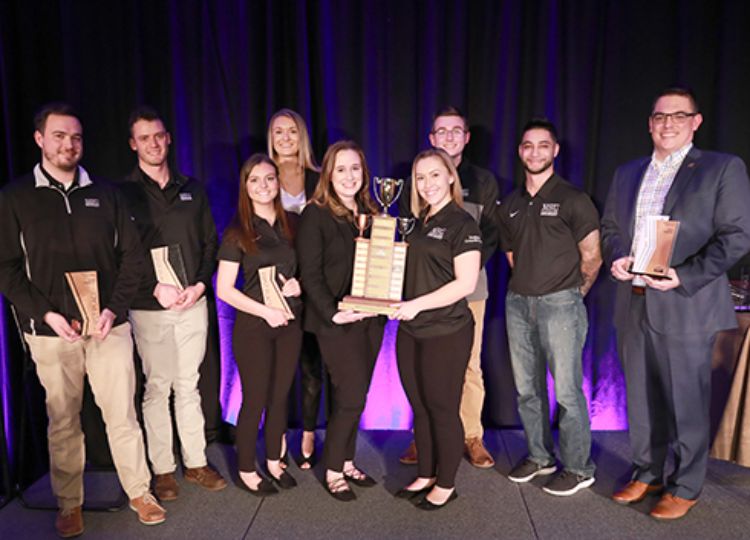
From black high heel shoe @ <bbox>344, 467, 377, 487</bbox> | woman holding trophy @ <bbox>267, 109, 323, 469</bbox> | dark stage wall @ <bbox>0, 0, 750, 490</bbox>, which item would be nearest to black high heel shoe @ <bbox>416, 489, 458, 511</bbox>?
black high heel shoe @ <bbox>344, 467, 377, 487</bbox>

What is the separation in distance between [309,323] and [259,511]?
90 centimetres

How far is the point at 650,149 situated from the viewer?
3.48 meters

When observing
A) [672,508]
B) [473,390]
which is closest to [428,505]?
[473,390]

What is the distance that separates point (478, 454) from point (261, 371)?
1.29 metres

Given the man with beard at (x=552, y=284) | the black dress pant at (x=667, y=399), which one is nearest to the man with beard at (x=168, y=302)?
the man with beard at (x=552, y=284)

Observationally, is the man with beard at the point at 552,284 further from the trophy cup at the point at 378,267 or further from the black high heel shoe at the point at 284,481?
the black high heel shoe at the point at 284,481

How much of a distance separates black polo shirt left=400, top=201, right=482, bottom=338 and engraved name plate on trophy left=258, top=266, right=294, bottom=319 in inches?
21.7

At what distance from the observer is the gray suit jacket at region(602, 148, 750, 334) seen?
2.36 meters

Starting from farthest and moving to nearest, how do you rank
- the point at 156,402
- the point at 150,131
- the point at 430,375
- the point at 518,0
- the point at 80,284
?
the point at 518,0, the point at 156,402, the point at 150,131, the point at 430,375, the point at 80,284

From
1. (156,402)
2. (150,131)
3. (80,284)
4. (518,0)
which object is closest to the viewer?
(80,284)

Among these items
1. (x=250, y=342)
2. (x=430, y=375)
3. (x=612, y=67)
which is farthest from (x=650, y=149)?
(x=250, y=342)

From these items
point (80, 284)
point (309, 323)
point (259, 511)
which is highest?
point (80, 284)

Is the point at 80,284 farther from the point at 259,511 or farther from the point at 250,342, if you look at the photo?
the point at 259,511

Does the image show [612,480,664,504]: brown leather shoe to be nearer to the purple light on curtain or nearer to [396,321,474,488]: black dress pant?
[396,321,474,488]: black dress pant
